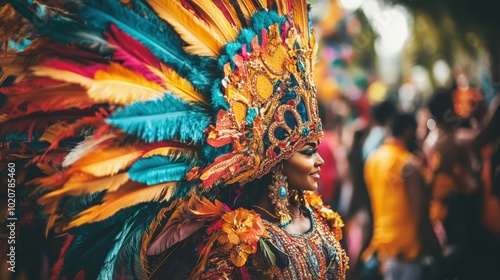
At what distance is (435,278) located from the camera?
21.1 ft

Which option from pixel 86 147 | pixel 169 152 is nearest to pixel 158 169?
pixel 169 152

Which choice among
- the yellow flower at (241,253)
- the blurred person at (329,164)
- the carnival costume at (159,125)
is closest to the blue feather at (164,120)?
the carnival costume at (159,125)

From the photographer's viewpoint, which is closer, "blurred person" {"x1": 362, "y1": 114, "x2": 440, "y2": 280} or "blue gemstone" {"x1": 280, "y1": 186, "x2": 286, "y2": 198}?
"blue gemstone" {"x1": 280, "y1": 186, "x2": 286, "y2": 198}

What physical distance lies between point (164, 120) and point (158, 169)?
0.20 meters

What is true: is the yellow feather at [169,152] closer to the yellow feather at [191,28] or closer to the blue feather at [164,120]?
the blue feather at [164,120]

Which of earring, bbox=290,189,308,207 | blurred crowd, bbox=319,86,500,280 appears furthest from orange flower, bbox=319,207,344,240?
blurred crowd, bbox=319,86,500,280

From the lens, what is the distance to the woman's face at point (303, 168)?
11.3ft

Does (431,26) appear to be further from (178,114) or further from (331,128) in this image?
(178,114)

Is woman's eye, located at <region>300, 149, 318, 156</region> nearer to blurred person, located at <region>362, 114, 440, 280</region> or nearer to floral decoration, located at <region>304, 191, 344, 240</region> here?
floral decoration, located at <region>304, 191, 344, 240</region>

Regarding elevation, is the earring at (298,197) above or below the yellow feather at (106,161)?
below

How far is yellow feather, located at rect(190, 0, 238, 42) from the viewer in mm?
3143

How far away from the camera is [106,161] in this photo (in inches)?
111

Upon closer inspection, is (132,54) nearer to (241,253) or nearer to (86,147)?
(86,147)

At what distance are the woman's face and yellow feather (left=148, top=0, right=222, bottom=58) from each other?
639mm
